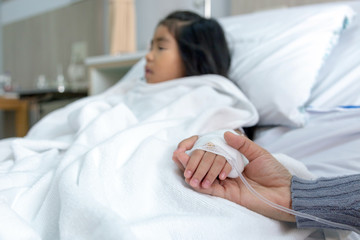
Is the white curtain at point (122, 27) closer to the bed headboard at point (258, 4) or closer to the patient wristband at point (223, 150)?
the bed headboard at point (258, 4)

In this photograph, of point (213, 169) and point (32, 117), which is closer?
point (213, 169)

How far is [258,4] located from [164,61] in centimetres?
79

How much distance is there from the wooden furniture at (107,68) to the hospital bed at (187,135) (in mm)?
502

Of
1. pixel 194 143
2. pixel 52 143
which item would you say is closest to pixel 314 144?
pixel 194 143

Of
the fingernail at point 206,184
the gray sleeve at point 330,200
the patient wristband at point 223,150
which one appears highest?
the patient wristband at point 223,150

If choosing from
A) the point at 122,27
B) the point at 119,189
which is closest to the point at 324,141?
the point at 119,189

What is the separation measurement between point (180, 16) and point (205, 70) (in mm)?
239

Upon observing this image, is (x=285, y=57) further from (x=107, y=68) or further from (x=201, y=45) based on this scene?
(x=107, y=68)

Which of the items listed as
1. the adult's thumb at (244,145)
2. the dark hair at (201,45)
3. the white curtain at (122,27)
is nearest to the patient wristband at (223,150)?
the adult's thumb at (244,145)

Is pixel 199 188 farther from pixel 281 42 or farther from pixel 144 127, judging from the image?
pixel 281 42

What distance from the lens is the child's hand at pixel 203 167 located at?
49cm

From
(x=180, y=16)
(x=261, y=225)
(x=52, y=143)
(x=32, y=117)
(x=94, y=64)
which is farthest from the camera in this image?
(x=32, y=117)

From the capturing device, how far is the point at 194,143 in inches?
22.3

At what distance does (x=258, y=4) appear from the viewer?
1.55 m
